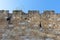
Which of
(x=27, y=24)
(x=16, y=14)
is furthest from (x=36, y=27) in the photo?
(x=16, y=14)

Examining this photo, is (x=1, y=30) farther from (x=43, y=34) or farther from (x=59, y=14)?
(x=59, y=14)

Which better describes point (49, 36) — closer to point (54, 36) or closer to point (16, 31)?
point (54, 36)

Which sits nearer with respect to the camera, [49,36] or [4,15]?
[49,36]

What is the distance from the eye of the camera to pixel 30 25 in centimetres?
916

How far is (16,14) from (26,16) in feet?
1.39

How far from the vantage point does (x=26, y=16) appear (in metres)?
9.31

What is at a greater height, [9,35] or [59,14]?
[59,14]

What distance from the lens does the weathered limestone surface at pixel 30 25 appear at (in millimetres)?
8961

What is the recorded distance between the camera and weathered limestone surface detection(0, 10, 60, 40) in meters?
8.96

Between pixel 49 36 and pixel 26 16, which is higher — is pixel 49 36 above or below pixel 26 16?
below

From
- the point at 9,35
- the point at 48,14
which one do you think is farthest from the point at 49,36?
the point at 9,35

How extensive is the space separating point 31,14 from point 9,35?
1219 mm

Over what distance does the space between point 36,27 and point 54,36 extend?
2.61 feet

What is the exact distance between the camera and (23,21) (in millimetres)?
9250
